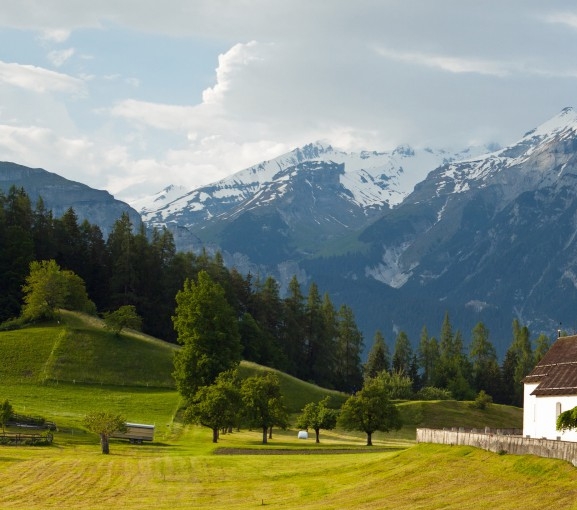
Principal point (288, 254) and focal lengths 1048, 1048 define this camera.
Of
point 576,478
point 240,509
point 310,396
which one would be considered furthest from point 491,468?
point 310,396

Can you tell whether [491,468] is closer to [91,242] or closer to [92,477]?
[92,477]

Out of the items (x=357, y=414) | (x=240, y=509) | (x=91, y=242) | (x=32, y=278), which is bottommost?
(x=240, y=509)

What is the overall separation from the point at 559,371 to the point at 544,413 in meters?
3.59

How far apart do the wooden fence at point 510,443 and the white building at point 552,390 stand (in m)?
10.6

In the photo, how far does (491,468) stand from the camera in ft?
187

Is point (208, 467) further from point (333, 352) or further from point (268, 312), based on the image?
point (268, 312)

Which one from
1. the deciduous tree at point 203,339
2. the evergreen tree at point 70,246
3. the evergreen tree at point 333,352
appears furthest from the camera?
the evergreen tree at point 333,352

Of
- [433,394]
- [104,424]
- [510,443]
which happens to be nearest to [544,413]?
[510,443]

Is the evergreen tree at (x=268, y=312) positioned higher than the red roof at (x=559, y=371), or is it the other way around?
the evergreen tree at (x=268, y=312)

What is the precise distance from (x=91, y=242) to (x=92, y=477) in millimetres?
132678

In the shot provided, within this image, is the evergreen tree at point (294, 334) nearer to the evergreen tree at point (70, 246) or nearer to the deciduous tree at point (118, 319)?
the evergreen tree at point (70, 246)

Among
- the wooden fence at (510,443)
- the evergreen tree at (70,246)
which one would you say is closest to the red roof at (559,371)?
the wooden fence at (510,443)

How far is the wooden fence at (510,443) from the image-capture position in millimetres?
53031

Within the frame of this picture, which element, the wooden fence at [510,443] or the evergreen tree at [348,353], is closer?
the wooden fence at [510,443]
